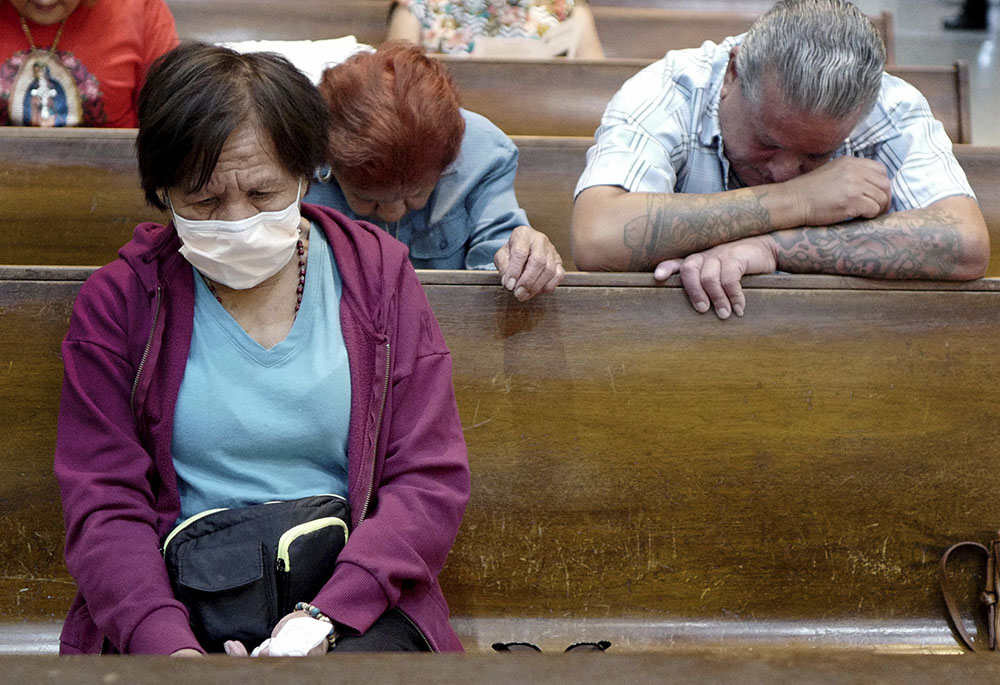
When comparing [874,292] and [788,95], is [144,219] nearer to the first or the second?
[788,95]

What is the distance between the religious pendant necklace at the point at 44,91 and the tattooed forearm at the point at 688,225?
56.4 inches

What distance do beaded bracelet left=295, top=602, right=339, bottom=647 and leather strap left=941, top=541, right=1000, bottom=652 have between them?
99 centimetres

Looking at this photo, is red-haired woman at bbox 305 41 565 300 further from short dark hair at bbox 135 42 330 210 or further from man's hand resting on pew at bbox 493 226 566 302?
short dark hair at bbox 135 42 330 210

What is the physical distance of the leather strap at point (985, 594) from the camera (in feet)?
5.47

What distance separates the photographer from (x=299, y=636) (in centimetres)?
119

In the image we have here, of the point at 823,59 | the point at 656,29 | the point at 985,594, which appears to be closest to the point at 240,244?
the point at 823,59

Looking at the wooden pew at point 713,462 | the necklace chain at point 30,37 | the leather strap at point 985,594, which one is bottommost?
the leather strap at point 985,594

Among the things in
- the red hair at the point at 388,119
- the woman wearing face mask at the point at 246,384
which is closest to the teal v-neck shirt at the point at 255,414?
the woman wearing face mask at the point at 246,384

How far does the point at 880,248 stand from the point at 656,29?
240 cm

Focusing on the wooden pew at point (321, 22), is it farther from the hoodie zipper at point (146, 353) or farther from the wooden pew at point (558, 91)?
the hoodie zipper at point (146, 353)

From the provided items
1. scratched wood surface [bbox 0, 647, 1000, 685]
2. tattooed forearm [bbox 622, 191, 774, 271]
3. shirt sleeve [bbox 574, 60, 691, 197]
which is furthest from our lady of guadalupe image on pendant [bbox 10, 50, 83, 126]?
scratched wood surface [bbox 0, 647, 1000, 685]

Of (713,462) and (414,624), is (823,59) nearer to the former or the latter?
(713,462)

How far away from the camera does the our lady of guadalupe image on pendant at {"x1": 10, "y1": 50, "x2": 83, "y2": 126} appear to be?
2.41 meters

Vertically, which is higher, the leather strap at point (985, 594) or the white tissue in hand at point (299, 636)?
the white tissue in hand at point (299, 636)
